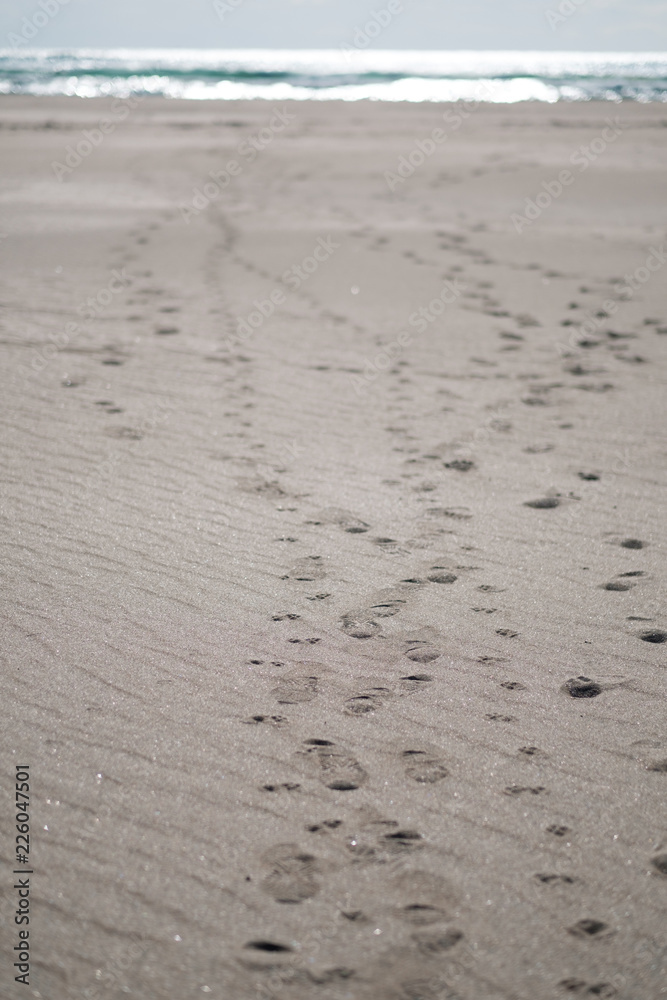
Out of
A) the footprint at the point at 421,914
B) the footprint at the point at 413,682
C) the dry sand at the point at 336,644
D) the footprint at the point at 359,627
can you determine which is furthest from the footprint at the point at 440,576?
the footprint at the point at 421,914

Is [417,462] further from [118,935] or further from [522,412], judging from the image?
[118,935]

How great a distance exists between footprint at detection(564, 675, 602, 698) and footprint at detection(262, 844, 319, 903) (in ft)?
3.72

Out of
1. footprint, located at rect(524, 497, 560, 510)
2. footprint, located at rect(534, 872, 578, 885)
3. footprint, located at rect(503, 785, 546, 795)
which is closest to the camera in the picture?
footprint, located at rect(534, 872, 578, 885)

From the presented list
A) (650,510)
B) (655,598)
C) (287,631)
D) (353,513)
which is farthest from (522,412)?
(287,631)

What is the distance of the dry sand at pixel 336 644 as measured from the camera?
2008mm

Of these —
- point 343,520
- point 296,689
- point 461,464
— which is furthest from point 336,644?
point 461,464

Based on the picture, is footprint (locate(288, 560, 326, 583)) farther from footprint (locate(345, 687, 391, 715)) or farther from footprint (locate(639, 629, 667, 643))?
footprint (locate(639, 629, 667, 643))

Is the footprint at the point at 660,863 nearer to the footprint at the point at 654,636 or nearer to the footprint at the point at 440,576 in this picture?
the footprint at the point at 654,636

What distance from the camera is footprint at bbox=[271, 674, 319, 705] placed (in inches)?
108

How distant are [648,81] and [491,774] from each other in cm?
4122

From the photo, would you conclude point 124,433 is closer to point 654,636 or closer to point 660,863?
point 654,636

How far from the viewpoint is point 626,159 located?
48.8 feet

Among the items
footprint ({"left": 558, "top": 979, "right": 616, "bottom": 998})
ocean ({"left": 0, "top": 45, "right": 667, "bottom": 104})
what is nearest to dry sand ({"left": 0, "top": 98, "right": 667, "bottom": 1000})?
footprint ({"left": 558, "top": 979, "right": 616, "bottom": 998})

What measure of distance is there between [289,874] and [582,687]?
1258 mm
